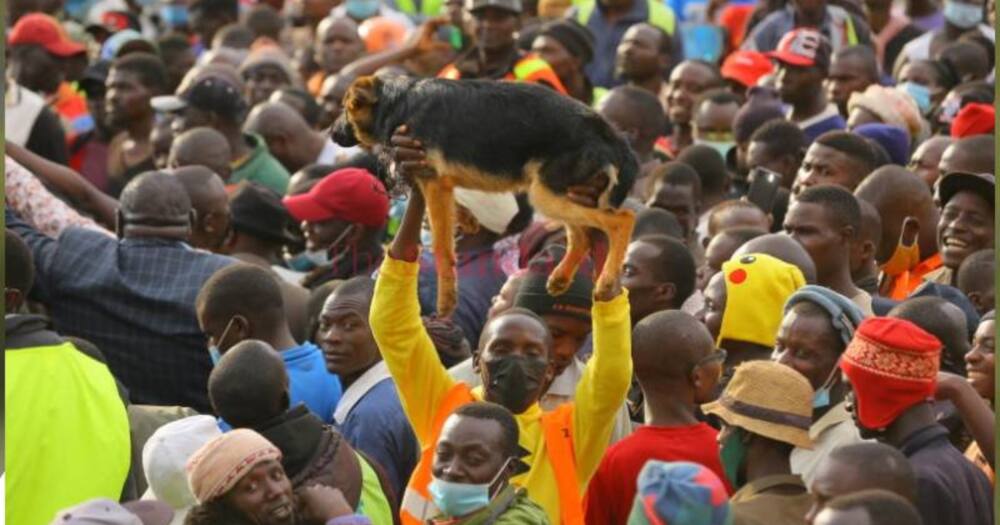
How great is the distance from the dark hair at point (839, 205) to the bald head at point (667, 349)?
1.61 m

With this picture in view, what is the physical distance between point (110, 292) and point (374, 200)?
1.15 m

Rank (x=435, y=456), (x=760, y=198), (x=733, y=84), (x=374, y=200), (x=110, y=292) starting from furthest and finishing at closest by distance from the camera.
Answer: (x=733, y=84), (x=760, y=198), (x=374, y=200), (x=110, y=292), (x=435, y=456)

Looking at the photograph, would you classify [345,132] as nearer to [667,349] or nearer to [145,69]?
[667,349]

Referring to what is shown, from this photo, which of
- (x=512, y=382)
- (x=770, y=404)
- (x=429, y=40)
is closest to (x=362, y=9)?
(x=429, y=40)

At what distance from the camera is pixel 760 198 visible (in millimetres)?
9516

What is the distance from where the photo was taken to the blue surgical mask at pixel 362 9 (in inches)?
623

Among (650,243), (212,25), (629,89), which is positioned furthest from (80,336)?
(212,25)

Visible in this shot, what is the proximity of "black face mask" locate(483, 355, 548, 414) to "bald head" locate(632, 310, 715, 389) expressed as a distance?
365mm

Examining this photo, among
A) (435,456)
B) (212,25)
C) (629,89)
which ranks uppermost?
(435,456)

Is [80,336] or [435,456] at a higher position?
[435,456]

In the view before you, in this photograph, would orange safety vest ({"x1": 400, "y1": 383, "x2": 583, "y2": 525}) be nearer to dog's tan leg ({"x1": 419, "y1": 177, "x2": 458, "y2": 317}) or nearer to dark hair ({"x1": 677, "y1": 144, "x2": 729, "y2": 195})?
dog's tan leg ({"x1": 419, "y1": 177, "x2": 458, "y2": 317})

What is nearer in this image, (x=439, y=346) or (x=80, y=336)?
(x=439, y=346)

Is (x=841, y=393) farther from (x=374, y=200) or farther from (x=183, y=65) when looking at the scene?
(x=183, y=65)

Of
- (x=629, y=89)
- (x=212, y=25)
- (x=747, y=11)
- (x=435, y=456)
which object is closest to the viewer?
(x=435, y=456)
